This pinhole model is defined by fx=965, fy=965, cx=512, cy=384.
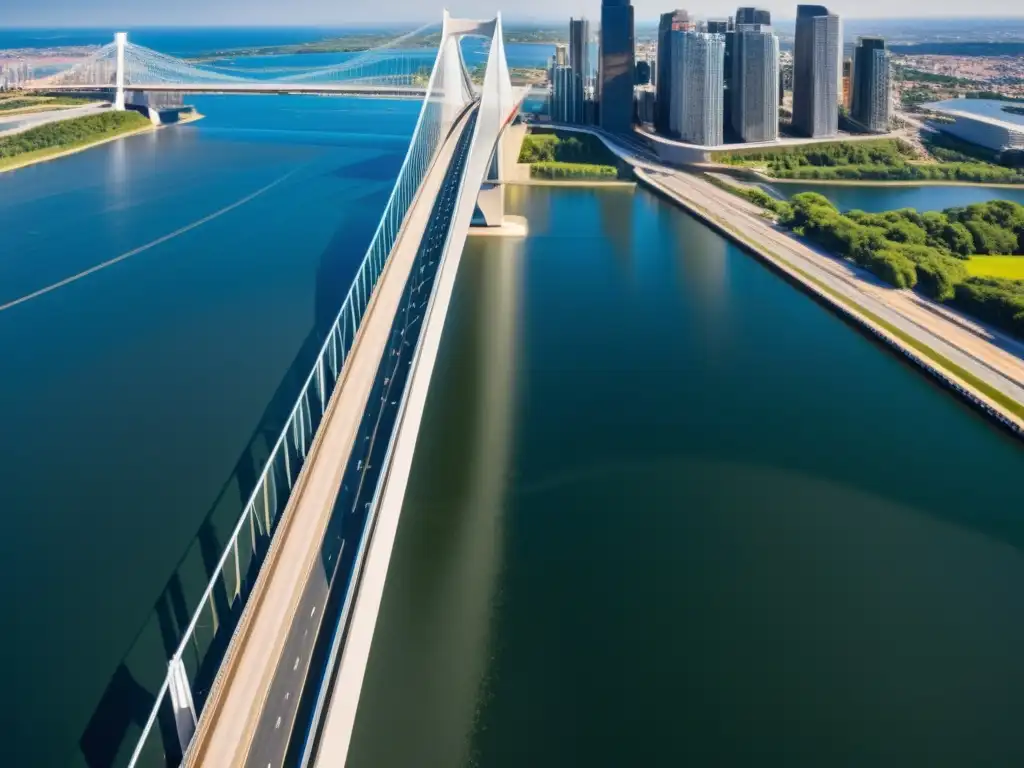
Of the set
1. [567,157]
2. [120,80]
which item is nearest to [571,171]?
[567,157]

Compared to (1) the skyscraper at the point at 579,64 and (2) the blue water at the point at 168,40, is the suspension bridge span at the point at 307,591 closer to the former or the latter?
(1) the skyscraper at the point at 579,64

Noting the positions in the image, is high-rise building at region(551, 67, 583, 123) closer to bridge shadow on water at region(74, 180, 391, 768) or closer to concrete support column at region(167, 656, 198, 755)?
bridge shadow on water at region(74, 180, 391, 768)

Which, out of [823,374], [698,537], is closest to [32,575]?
[698,537]

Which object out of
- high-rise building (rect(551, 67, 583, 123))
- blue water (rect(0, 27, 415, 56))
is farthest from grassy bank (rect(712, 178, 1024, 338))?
blue water (rect(0, 27, 415, 56))

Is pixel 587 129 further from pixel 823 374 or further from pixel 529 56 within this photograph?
pixel 529 56

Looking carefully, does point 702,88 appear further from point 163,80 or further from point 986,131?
point 163,80

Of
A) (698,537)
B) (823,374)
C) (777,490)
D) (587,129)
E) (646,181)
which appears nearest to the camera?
(698,537)
